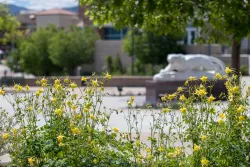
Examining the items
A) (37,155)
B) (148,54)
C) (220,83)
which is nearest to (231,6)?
(37,155)

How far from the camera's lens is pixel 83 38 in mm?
40906

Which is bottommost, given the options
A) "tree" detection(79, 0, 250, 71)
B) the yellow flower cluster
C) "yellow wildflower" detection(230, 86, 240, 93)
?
the yellow flower cluster

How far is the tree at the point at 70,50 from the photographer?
128ft

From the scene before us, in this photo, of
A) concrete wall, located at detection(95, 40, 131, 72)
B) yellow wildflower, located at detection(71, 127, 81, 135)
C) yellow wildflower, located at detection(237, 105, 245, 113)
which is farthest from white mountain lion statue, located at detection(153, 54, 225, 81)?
concrete wall, located at detection(95, 40, 131, 72)

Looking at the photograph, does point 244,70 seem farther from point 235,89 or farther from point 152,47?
point 235,89

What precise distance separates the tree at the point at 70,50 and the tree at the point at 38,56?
0.93 metres

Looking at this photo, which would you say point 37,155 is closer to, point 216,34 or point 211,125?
point 211,125

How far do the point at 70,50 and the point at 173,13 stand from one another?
98.2 feet

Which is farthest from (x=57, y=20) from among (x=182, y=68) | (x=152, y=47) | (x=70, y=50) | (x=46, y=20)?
(x=182, y=68)

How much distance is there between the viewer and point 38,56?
39.8m

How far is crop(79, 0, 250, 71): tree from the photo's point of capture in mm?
9742

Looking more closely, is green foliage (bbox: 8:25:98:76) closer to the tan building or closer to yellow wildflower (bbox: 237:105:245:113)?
yellow wildflower (bbox: 237:105:245:113)

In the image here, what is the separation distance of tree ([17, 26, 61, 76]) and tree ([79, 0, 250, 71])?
1133 inches

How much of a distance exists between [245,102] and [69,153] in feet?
5.63
